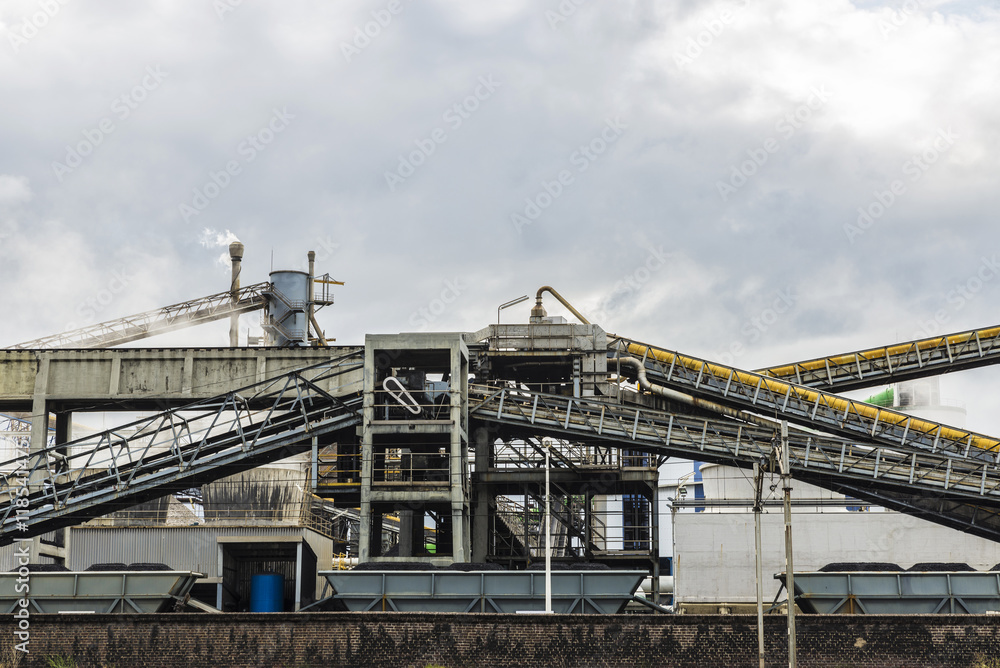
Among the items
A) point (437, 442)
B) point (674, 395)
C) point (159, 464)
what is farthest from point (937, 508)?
point (159, 464)

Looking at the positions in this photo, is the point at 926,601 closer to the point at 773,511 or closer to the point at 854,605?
the point at 854,605

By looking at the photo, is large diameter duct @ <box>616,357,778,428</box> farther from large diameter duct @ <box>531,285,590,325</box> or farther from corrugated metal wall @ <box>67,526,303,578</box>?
corrugated metal wall @ <box>67,526,303,578</box>

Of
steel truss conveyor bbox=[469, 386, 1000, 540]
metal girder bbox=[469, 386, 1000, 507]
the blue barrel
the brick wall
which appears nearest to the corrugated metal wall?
the blue barrel

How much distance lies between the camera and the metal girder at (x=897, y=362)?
48.9 meters

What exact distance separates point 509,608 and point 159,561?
18.6 meters

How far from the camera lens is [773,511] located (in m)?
51.6

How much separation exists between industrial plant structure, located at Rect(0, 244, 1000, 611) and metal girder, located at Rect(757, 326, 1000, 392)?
8 centimetres

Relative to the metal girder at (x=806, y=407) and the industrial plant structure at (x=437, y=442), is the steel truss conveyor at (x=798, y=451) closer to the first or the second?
the industrial plant structure at (x=437, y=442)

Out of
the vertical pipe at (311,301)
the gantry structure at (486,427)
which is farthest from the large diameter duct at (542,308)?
the vertical pipe at (311,301)

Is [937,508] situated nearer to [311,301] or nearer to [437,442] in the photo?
[437,442]

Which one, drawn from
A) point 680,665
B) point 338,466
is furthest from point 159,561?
point 680,665

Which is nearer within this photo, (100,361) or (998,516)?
(998,516)

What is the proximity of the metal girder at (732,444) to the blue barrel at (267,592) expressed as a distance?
32.2 ft

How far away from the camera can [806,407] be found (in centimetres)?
4512
